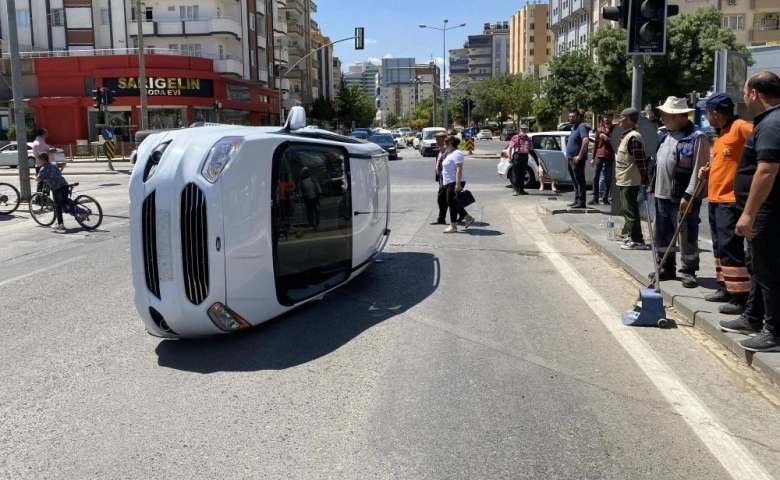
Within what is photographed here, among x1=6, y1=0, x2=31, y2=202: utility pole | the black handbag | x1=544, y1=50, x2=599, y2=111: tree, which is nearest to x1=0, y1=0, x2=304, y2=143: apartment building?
x1=6, y1=0, x2=31, y2=202: utility pole

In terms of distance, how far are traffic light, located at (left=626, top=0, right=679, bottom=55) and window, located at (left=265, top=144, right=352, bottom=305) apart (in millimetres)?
4904

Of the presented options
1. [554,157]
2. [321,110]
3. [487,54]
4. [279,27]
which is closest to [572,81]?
[279,27]

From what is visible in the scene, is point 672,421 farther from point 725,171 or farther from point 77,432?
point 77,432

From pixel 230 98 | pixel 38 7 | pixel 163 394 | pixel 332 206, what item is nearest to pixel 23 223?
pixel 332 206

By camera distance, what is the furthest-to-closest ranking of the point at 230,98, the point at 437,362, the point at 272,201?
the point at 230,98 → the point at 272,201 → the point at 437,362

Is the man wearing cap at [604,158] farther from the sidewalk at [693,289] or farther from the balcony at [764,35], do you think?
the balcony at [764,35]

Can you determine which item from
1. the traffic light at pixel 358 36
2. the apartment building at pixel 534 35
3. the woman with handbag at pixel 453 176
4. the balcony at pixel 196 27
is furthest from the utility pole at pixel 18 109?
the apartment building at pixel 534 35

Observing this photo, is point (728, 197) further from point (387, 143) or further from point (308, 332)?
point (387, 143)

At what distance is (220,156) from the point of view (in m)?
5.64

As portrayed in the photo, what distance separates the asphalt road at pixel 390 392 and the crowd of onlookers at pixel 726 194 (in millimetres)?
558

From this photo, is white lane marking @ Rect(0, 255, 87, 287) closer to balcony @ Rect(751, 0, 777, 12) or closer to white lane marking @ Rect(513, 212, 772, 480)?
white lane marking @ Rect(513, 212, 772, 480)

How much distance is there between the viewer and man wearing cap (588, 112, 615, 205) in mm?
14273

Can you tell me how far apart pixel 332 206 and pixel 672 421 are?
3.75 metres

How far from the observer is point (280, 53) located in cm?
6962
